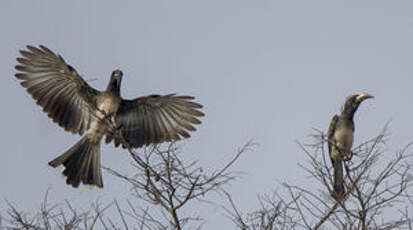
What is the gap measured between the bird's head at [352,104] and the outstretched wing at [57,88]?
2.57 m

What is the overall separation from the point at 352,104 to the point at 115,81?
2453 mm

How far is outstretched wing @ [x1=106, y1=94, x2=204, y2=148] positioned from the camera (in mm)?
7715

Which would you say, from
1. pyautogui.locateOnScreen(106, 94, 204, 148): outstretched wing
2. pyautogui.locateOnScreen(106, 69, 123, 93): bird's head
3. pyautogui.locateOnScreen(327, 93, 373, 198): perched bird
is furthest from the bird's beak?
pyautogui.locateOnScreen(106, 69, 123, 93): bird's head

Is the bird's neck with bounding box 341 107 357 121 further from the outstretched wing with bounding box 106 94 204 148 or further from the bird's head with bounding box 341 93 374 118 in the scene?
the outstretched wing with bounding box 106 94 204 148

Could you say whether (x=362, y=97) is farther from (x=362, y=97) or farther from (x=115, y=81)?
(x=115, y=81)

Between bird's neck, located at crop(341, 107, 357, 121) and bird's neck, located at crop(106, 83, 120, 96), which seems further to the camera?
bird's neck, located at crop(341, 107, 357, 121)

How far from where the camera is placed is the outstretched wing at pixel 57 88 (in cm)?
761

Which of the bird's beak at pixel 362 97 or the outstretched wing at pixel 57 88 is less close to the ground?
the bird's beak at pixel 362 97

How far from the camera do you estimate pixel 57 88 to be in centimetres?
782

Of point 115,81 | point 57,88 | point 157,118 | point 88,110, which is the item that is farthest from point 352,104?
point 57,88

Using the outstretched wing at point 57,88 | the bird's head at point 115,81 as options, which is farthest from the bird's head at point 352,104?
the outstretched wing at point 57,88

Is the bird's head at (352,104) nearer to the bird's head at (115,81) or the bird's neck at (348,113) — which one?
the bird's neck at (348,113)

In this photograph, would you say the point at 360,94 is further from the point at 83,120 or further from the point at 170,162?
the point at 170,162

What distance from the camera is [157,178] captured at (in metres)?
4.89
